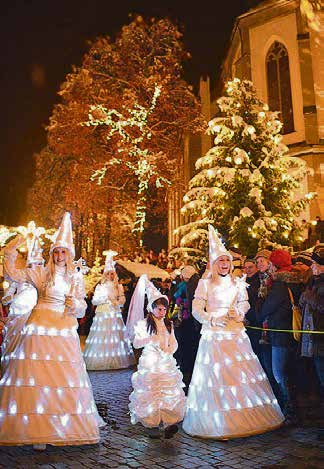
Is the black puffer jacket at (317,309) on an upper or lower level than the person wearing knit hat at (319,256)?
lower

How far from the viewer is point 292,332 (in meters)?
6.16

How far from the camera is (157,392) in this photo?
578 cm

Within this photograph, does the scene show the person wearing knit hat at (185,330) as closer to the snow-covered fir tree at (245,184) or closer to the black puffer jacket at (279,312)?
the black puffer jacket at (279,312)

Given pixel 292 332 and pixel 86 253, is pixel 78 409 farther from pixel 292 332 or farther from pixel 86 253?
pixel 86 253

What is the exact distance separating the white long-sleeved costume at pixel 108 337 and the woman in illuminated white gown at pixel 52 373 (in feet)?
16.6

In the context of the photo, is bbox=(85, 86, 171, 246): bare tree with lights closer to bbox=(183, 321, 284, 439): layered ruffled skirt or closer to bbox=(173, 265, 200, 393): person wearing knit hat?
bbox=(173, 265, 200, 393): person wearing knit hat

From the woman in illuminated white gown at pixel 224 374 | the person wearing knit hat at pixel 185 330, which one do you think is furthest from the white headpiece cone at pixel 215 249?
the person wearing knit hat at pixel 185 330

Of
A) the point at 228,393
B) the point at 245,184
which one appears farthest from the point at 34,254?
the point at 245,184

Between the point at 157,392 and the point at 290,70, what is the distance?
20.7 metres

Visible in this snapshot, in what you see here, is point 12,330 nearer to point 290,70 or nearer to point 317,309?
point 317,309

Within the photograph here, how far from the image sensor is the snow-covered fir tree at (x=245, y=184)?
1358 centimetres

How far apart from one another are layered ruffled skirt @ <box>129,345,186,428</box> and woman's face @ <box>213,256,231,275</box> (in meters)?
1.43

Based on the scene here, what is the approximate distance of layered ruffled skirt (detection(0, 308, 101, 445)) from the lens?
4762 mm

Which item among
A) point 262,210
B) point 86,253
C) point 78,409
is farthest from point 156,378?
point 86,253
